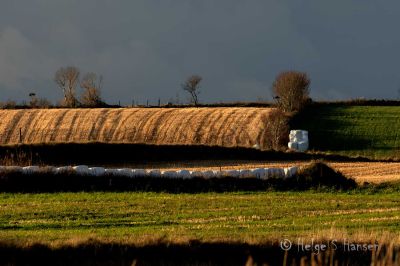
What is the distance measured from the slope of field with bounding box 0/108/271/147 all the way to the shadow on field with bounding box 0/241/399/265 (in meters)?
48.9

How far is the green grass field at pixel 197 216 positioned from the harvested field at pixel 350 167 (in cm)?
570

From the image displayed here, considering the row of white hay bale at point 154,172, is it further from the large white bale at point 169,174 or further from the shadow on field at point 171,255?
the shadow on field at point 171,255

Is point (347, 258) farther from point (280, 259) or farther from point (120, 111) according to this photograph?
point (120, 111)

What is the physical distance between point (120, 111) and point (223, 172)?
43009mm

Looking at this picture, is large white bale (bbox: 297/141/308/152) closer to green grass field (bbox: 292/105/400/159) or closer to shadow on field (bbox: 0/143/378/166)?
green grass field (bbox: 292/105/400/159)

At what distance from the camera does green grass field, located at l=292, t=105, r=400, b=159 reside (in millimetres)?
67875

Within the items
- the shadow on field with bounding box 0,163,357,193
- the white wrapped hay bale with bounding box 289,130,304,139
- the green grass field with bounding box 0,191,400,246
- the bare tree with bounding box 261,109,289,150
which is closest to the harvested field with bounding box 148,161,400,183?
the shadow on field with bounding box 0,163,357,193

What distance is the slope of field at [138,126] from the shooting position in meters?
67.6

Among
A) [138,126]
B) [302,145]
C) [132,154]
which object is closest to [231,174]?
[132,154]

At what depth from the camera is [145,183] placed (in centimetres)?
3391

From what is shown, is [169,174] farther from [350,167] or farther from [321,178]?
[350,167]

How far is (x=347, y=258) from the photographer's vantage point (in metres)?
15.2

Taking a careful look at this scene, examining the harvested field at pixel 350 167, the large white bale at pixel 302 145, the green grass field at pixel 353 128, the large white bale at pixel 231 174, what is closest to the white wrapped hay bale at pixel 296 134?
the large white bale at pixel 302 145

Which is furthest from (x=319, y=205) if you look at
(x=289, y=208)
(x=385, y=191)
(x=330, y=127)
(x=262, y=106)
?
(x=262, y=106)
